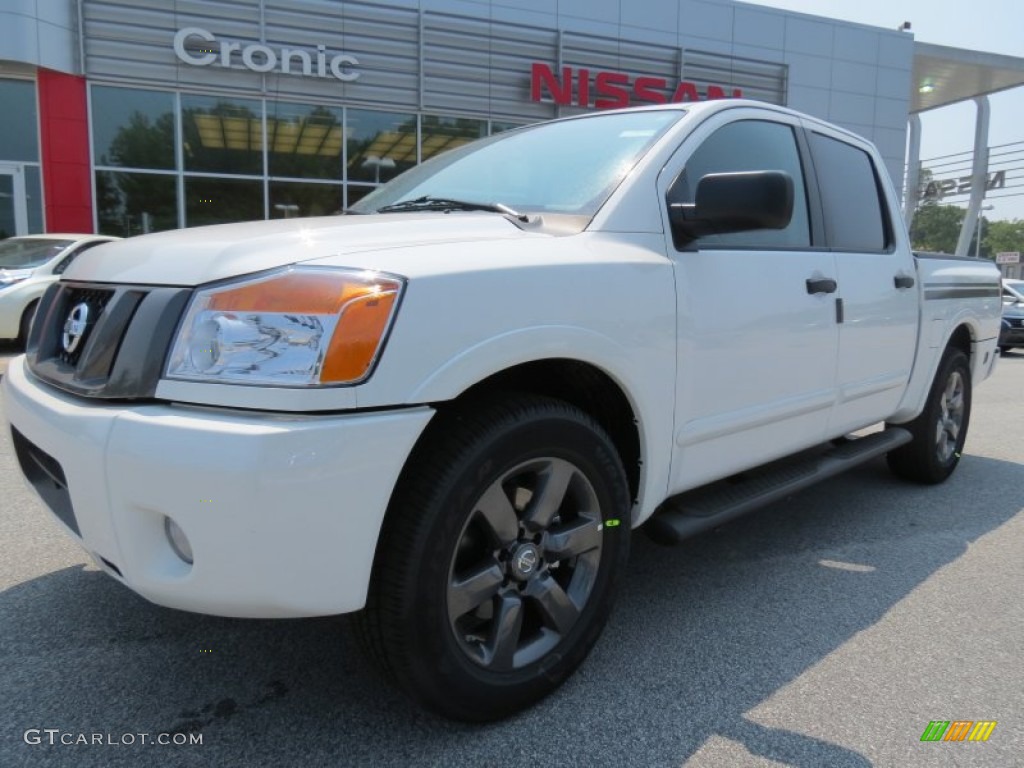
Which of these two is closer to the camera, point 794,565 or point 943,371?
point 794,565

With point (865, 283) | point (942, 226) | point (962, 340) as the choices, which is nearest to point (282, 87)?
point (962, 340)

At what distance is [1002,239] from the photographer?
101750mm

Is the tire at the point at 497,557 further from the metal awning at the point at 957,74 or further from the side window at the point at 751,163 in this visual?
the metal awning at the point at 957,74

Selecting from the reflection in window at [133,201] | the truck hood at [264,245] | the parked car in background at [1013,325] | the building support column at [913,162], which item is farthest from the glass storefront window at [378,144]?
the building support column at [913,162]

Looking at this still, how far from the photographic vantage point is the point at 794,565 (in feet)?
10.6

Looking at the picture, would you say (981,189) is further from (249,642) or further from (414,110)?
(249,642)

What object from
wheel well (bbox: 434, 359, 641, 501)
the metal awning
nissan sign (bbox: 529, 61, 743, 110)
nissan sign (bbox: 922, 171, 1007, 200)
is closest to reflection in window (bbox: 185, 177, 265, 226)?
nissan sign (bbox: 529, 61, 743, 110)

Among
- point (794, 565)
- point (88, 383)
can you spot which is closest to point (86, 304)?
point (88, 383)

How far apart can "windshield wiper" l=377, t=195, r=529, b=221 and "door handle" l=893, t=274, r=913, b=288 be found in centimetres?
214

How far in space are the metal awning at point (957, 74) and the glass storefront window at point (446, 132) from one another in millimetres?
13051

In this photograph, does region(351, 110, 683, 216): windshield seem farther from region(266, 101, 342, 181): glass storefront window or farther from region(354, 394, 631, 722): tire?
region(266, 101, 342, 181): glass storefront window

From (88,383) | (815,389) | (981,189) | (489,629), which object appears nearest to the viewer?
(88,383)

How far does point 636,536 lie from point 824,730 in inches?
59.2

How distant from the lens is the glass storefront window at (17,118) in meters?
13.5
